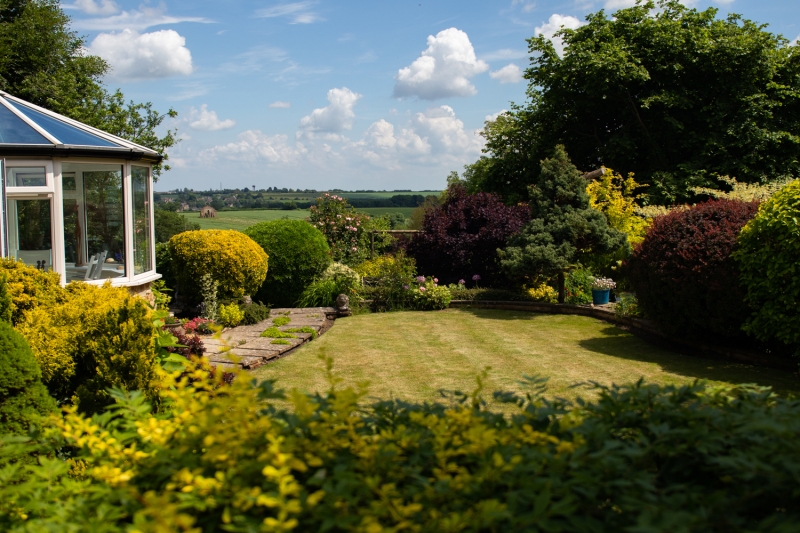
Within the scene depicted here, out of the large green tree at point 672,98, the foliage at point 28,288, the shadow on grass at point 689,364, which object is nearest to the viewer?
the foliage at point 28,288

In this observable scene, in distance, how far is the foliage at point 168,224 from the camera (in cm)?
2145

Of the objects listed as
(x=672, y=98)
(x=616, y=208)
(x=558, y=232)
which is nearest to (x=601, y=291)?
(x=558, y=232)

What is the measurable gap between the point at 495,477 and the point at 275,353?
704 cm

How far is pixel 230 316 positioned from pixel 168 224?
12679 millimetres

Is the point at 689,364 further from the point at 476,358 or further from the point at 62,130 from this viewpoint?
the point at 62,130

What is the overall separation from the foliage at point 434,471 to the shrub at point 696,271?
5.70m

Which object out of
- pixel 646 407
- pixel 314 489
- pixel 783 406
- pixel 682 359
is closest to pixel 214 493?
pixel 314 489

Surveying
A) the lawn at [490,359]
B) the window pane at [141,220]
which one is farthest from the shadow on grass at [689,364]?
the window pane at [141,220]

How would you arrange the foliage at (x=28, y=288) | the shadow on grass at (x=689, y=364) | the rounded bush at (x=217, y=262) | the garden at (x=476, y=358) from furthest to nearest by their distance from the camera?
the rounded bush at (x=217, y=262)
the shadow on grass at (x=689, y=364)
the foliage at (x=28, y=288)
the garden at (x=476, y=358)

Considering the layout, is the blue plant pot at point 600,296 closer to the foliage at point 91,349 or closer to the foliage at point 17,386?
the foliage at point 91,349

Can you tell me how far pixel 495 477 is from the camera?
6.26ft

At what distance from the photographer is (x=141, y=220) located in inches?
409

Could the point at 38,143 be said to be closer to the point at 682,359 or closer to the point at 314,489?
the point at 314,489

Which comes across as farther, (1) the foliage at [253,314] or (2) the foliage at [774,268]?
(1) the foliage at [253,314]
